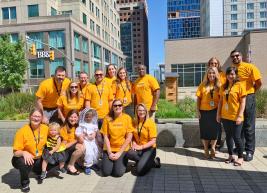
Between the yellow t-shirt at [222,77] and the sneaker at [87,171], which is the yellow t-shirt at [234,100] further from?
the sneaker at [87,171]

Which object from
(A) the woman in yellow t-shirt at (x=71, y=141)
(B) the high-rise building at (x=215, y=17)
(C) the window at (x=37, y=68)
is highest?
(B) the high-rise building at (x=215, y=17)

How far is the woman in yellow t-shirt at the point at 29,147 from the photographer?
5.19 meters

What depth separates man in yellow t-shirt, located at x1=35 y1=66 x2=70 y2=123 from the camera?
636 centimetres

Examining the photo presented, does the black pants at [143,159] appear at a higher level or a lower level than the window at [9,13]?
lower

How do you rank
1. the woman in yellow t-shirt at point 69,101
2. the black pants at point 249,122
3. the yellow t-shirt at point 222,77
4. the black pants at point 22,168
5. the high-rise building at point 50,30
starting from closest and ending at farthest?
the black pants at point 22,168 → the woman in yellow t-shirt at point 69,101 → the black pants at point 249,122 → the yellow t-shirt at point 222,77 → the high-rise building at point 50,30

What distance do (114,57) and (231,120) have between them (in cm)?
7122

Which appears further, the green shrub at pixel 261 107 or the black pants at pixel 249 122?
the green shrub at pixel 261 107

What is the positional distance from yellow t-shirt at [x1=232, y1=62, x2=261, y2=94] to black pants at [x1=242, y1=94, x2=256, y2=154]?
180 millimetres

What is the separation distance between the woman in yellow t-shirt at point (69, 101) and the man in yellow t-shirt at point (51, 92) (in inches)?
5.8

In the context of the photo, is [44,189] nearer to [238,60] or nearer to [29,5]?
[238,60]

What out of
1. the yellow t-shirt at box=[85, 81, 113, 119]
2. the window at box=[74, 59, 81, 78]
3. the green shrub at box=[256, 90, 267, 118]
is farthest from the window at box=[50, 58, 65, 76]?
the yellow t-shirt at box=[85, 81, 113, 119]

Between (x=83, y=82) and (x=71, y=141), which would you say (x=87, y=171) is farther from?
(x=83, y=82)

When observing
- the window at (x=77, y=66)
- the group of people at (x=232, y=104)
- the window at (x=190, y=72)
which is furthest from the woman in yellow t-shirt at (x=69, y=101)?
the window at (x=77, y=66)

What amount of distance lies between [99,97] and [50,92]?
3.16ft
